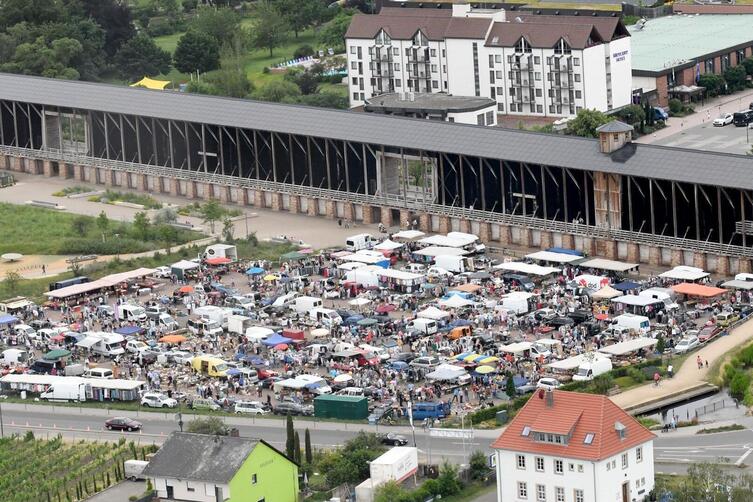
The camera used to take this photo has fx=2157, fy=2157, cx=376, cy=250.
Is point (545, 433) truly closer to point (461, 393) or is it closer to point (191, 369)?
point (461, 393)

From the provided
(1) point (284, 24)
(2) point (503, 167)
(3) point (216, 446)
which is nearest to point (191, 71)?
(1) point (284, 24)

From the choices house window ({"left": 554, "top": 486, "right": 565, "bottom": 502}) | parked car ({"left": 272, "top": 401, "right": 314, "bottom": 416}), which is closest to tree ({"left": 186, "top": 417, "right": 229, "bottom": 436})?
parked car ({"left": 272, "top": 401, "right": 314, "bottom": 416})

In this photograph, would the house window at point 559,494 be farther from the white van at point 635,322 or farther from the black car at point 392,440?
the white van at point 635,322

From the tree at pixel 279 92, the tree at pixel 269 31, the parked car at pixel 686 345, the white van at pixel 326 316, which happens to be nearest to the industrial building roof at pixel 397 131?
the parked car at pixel 686 345

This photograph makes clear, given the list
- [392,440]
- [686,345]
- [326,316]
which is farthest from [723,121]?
[392,440]

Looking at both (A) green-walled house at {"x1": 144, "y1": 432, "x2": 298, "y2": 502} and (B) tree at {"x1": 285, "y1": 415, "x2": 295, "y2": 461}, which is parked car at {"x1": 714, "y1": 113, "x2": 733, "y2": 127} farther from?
(A) green-walled house at {"x1": 144, "y1": 432, "x2": 298, "y2": 502}

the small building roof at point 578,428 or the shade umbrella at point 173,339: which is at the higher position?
the small building roof at point 578,428
